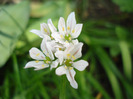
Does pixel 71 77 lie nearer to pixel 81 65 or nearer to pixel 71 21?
pixel 81 65

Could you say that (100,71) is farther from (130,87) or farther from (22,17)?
(22,17)

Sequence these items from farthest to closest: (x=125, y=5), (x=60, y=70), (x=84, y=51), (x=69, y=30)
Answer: (x=84, y=51), (x=125, y=5), (x=69, y=30), (x=60, y=70)

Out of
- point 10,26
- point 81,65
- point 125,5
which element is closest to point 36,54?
point 81,65

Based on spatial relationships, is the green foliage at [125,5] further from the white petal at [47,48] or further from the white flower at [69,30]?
the white petal at [47,48]

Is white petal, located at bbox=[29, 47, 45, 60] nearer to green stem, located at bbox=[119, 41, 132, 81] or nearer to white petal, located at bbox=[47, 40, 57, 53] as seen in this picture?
white petal, located at bbox=[47, 40, 57, 53]

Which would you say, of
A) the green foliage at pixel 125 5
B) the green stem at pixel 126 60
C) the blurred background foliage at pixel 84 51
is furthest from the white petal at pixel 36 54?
the green foliage at pixel 125 5

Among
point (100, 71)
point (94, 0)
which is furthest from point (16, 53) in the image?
point (94, 0)
